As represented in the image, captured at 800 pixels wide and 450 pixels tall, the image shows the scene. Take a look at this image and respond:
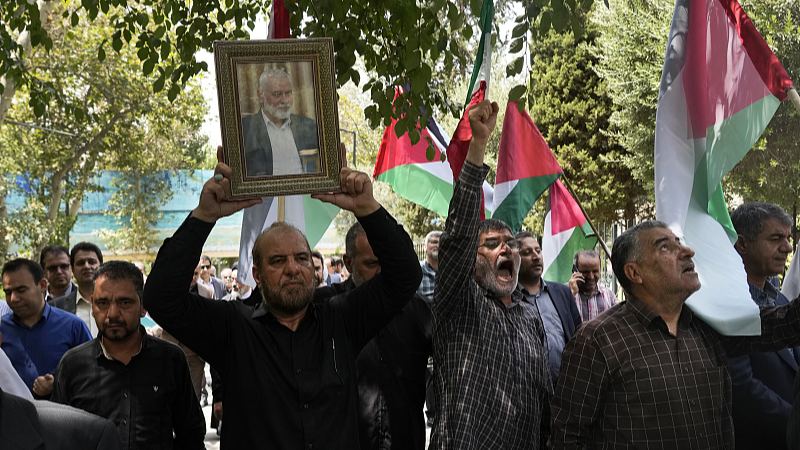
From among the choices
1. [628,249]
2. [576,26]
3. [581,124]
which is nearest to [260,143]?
[576,26]

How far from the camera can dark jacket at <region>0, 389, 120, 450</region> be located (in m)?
1.50

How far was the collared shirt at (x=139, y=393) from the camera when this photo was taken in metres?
3.51

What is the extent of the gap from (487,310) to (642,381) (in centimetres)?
80

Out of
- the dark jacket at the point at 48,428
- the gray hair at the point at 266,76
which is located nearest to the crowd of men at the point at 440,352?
the gray hair at the point at 266,76

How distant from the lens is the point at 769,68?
4012 mm

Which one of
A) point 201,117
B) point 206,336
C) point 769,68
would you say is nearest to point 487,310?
point 206,336

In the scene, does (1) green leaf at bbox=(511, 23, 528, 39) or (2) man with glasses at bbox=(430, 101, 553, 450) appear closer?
(2) man with glasses at bbox=(430, 101, 553, 450)

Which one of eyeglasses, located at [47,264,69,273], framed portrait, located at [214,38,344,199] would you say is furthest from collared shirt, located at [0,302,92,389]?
framed portrait, located at [214,38,344,199]

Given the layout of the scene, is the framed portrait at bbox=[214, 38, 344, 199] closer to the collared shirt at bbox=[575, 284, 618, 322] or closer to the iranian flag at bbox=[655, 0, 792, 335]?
the iranian flag at bbox=[655, 0, 792, 335]

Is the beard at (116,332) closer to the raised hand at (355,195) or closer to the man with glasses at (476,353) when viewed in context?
the raised hand at (355,195)

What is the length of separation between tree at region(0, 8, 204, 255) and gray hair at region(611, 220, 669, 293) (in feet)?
47.3

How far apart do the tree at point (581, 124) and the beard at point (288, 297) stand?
2181cm

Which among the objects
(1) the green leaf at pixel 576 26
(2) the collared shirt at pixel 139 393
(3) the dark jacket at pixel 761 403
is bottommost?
(3) the dark jacket at pixel 761 403

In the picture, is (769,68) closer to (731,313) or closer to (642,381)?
(731,313)
